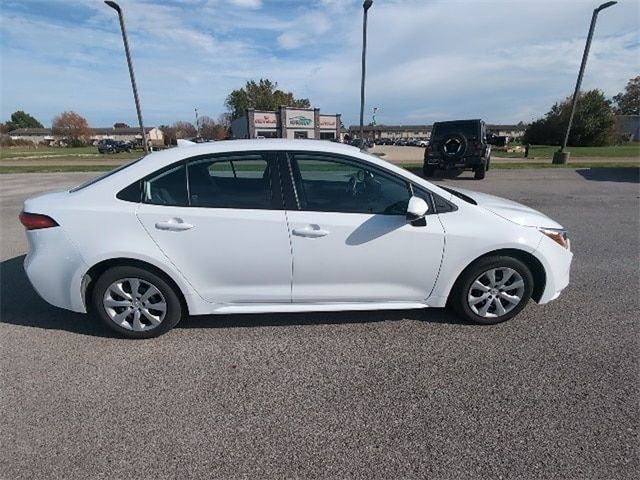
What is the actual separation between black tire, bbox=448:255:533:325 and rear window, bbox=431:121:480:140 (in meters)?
10.5

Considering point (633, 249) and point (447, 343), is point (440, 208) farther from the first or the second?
point (633, 249)

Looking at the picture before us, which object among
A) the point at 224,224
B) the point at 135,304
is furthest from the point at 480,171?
the point at 135,304

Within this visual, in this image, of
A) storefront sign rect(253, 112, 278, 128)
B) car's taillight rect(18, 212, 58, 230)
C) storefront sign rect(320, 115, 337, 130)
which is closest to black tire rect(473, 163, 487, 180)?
car's taillight rect(18, 212, 58, 230)

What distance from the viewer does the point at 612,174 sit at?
1356 cm

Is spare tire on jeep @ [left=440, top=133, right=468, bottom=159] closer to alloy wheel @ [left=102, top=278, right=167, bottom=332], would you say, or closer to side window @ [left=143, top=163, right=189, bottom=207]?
side window @ [left=143, top=163, right=189, bottom=207]

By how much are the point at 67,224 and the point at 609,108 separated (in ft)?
185

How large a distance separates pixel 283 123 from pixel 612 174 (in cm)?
4357

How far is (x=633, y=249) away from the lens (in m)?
5.08

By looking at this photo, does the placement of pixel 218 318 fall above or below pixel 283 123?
below

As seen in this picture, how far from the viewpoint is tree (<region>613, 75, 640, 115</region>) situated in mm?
71438

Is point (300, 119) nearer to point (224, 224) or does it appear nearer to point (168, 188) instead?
point (168, 188)

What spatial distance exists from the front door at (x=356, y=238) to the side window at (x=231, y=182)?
0.77 ft

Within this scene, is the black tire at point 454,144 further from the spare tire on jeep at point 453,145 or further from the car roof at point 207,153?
the car roof at point 207,153

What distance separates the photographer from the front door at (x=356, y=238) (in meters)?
2.84
